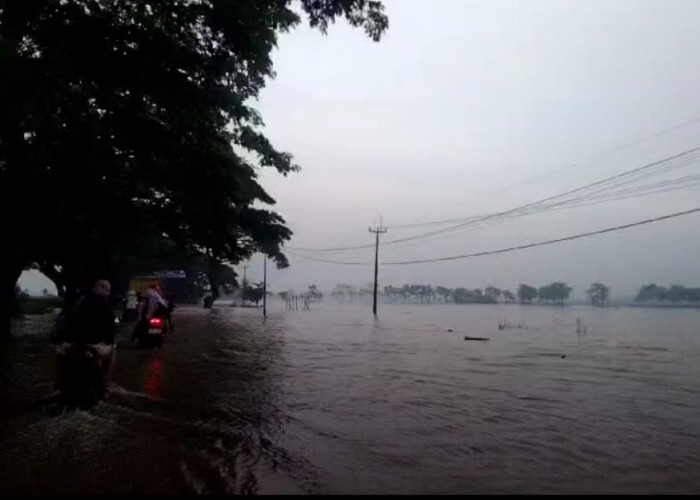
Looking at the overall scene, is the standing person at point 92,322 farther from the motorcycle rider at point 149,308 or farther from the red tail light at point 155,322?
the red tail light at point 155,322

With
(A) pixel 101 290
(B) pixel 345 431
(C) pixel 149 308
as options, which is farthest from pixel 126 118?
(B) pixel 345 431

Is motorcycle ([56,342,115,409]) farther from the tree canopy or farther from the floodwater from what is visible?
the tree canopy

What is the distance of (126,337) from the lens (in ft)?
63.5

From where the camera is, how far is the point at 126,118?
44.4 ft

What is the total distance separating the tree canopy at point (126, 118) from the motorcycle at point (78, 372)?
367 cm

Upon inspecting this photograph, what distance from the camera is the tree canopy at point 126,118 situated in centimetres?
835

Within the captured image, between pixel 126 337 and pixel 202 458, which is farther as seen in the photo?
pixel 126 337

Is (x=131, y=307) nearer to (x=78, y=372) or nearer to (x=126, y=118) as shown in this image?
(x=126, y=118)

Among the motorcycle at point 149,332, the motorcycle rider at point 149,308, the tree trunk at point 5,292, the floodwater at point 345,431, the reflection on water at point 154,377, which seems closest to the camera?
the floodwater at point 345,431

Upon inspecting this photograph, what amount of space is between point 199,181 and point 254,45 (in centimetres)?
913

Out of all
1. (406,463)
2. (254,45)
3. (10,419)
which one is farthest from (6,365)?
(406,463)

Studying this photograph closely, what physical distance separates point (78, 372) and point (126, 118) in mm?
7565

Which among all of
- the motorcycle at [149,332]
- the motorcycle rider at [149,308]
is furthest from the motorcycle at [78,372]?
the motorcycle at [149,332]

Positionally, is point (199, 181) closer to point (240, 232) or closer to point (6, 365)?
point (6, 365)
